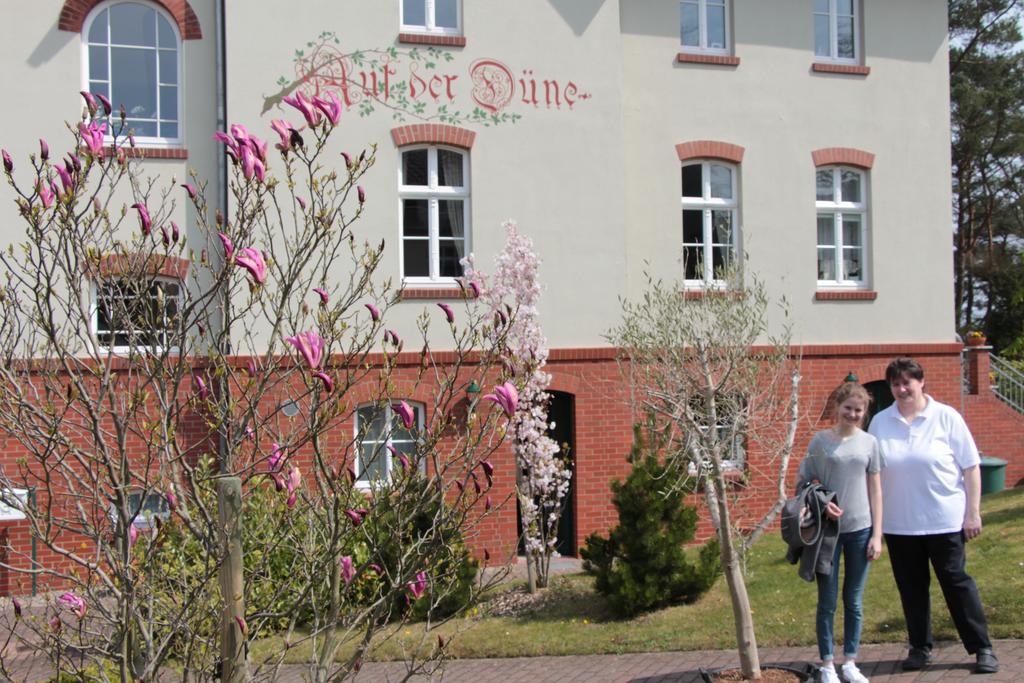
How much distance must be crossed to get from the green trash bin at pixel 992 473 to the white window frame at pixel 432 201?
8904mm

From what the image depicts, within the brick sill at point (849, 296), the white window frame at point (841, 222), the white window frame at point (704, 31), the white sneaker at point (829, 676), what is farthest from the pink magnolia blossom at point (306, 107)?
the white window frame at point (841, 222)

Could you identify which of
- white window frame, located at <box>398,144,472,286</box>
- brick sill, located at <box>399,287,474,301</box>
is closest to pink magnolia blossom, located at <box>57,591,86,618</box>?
brick sill, located at <box>399,287,474,301</box>

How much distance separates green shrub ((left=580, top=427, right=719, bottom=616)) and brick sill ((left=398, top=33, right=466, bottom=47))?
19.9 ft

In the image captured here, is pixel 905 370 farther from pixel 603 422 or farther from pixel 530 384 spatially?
pixel 603 422

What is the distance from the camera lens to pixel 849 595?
21.5ft

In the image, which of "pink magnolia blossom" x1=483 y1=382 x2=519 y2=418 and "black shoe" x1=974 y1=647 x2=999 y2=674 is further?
"black shoe" x1=974 y1=647 x2=999 y2=674

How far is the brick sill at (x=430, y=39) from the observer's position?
1311 cm

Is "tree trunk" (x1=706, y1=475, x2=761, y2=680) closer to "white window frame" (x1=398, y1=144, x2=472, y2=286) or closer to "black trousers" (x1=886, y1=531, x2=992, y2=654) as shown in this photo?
"black trousers" (x1=886, y1=531, x2=992, y2=654)

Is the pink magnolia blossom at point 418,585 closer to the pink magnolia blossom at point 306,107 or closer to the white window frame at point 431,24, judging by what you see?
the pink magnolia blossom at point 306,107

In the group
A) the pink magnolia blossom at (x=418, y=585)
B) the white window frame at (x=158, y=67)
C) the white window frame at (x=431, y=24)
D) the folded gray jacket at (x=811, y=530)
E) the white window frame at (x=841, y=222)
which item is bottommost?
the folded gray jacket at (x=811, y=530)

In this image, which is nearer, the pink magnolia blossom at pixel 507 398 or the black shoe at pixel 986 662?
the pink magnolia blossom at pixel 507 398

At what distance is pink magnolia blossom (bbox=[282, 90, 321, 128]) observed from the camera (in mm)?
3436

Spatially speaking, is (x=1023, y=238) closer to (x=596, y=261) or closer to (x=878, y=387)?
(x=878, y=387)

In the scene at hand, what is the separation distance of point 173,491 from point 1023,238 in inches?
1578
